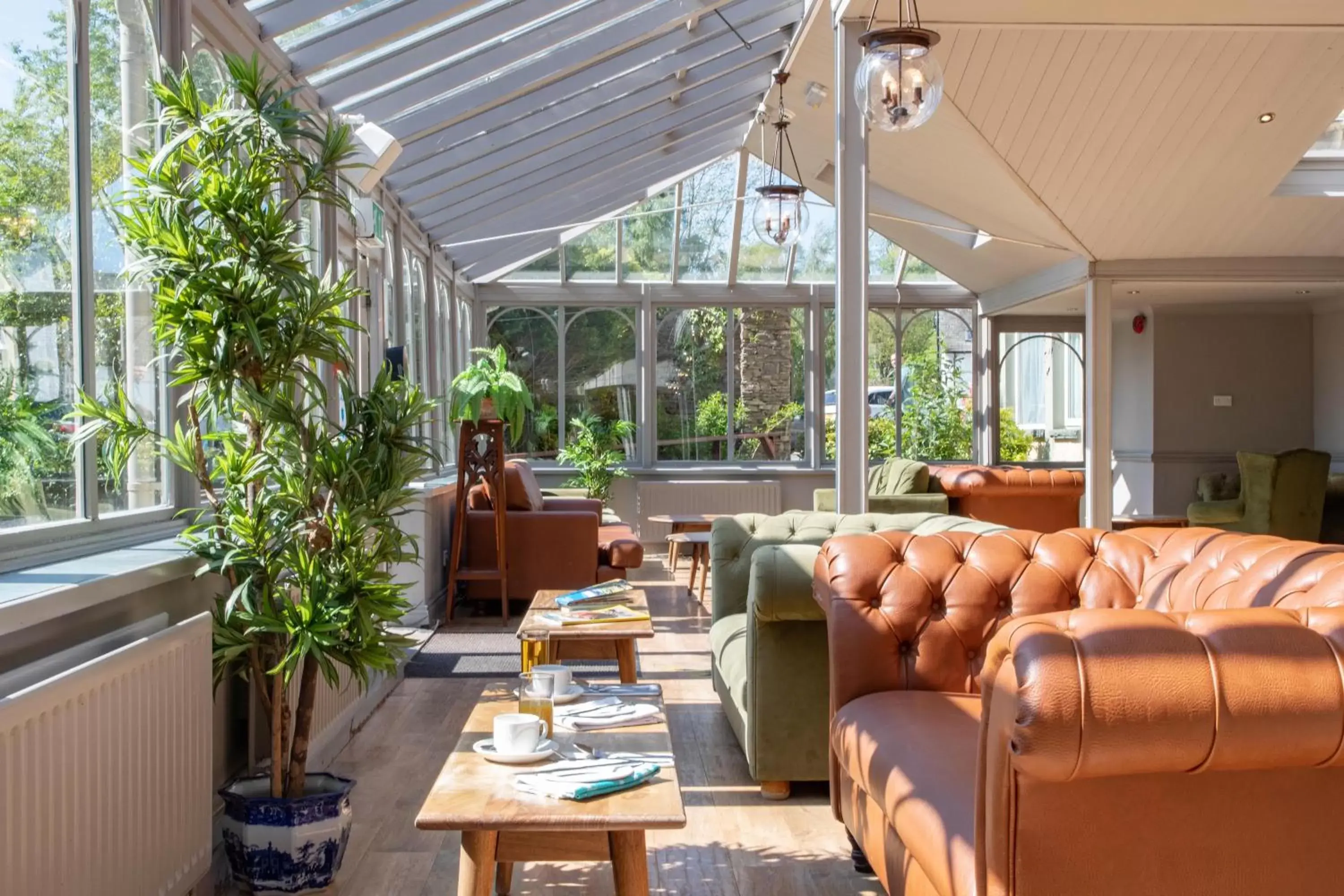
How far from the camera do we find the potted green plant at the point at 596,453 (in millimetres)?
11969

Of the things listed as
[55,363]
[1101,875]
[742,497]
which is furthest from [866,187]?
[742,497]

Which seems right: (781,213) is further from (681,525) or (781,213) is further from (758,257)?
(758,257)

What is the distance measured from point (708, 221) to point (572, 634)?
8.82 meters

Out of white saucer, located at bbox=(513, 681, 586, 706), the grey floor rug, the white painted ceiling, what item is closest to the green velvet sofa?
white saucer, located at bbox=(513, 681, 586, 706)

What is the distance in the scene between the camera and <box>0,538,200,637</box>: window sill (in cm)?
223

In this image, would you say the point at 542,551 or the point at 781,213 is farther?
the point at 542,551

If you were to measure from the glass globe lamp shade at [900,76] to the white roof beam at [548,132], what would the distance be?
147 inches

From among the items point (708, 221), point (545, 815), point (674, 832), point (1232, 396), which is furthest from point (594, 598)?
point (1232, 396)

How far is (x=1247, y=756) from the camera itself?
1.82 m

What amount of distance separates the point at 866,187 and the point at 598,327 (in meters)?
7.13

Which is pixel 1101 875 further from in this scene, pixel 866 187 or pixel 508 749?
pixel 866 187

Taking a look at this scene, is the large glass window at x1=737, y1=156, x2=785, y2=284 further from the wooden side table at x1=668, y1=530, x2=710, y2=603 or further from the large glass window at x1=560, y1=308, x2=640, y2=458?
the wooden side table at x1=668, y1=530, x2=710, y2=603

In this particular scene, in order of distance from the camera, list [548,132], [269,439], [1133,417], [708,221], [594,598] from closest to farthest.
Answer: [269,439] < [594,598] < [548,132] < [708,221] < [1133,417]

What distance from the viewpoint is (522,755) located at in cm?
246
